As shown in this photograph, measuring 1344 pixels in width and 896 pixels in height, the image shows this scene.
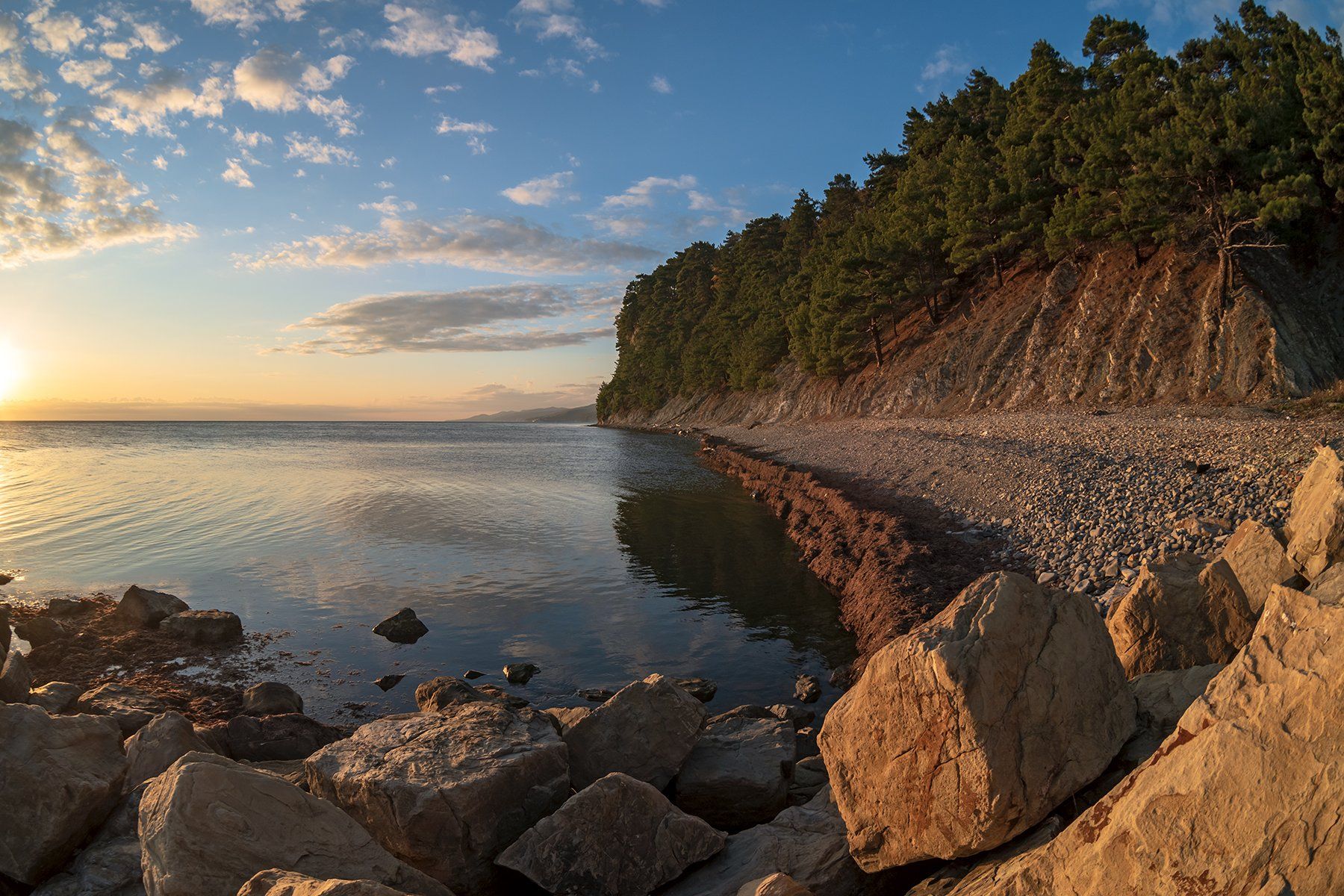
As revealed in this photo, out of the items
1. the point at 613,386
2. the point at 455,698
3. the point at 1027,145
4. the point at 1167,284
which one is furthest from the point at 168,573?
the point at 613,386

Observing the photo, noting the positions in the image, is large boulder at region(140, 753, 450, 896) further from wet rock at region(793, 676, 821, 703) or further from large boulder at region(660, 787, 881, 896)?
wet rock at region(793, 676, 821, 703)

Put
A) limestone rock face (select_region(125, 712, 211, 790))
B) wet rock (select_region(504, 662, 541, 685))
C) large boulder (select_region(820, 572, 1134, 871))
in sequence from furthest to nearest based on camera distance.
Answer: wet rock (select_region(504, 662, 541, 685)) < limestone rock face (select_region(125, 712, 211, 790)) < large boulder (select_region(820, 572, 1134, 871))

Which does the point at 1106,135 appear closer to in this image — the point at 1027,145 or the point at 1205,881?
the point at 1027,145

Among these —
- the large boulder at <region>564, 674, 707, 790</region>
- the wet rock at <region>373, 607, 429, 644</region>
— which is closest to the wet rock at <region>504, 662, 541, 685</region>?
the wet rock at <region>373, 607, 429, 644</region>

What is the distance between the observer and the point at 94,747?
22.1 feet

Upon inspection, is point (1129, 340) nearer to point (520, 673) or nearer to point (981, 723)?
point (520, 673)

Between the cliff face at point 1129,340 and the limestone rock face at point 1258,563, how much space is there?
28794 millimetres

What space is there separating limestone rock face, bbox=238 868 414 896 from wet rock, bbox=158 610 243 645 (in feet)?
40.8

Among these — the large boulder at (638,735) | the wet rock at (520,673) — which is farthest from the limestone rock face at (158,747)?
the wet rock at (520,673)

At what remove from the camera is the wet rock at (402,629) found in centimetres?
1492

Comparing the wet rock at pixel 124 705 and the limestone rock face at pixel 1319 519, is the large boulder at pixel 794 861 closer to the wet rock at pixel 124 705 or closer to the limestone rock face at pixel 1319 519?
the limestone rock face at pixel 1319 519

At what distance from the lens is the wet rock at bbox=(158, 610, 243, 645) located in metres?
14.5

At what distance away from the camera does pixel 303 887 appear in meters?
3.98

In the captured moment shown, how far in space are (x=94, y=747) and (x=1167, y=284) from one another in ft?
146
